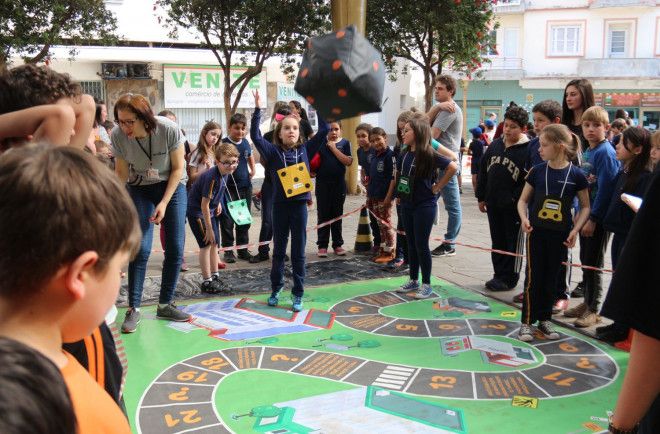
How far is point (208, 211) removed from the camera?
6.42 meters

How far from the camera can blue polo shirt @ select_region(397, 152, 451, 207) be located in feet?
20.3

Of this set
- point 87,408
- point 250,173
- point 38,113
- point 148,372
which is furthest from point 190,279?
point 87,408

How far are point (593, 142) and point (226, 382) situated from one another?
3533 millimetres

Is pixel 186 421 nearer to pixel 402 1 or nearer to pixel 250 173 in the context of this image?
pixel 250 173

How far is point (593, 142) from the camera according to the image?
17.8ft

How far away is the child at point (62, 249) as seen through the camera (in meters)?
1.05

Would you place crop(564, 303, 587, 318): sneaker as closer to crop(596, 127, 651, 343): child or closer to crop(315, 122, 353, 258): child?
crop(596, 127, 651, 343): child

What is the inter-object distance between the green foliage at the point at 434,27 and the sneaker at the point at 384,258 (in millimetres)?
8858

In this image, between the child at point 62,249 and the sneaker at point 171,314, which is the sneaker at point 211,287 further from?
the child at point 62,249

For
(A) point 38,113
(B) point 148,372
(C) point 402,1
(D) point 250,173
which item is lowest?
(B) point 148,372

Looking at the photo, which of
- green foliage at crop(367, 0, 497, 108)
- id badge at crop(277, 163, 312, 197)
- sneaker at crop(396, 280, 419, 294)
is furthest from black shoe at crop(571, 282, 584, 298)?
green foliage at crop(367, 0, 497, 108)

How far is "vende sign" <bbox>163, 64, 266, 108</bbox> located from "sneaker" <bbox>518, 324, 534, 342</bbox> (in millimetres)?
21239

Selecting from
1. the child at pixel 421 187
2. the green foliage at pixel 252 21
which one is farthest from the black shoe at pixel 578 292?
the green foliage at pixel 252 21

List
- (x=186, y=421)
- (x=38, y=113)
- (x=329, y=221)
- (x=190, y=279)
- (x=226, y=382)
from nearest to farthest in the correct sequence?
(x=38, y=113), (x=186, y=421), (x=226, y=382), (x=190, y=279), (x=329, y=221)
